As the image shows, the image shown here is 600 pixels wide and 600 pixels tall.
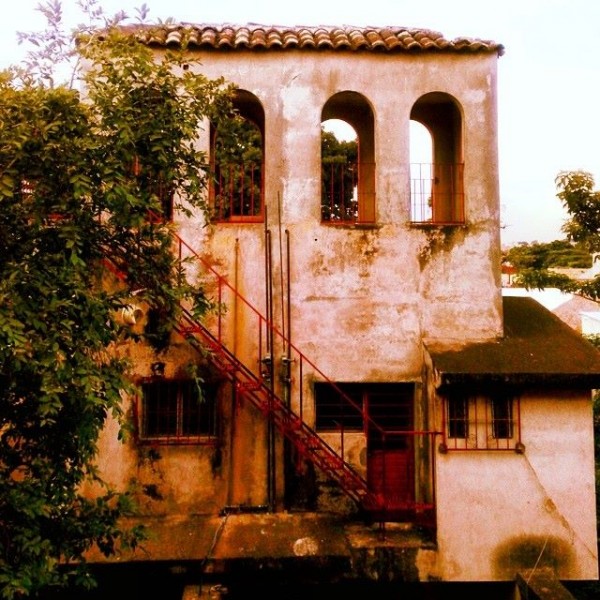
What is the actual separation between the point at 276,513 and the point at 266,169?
5.63 meters

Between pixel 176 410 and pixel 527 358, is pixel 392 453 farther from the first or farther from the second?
pixel 176 410

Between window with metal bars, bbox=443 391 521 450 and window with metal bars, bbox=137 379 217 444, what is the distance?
150 inches

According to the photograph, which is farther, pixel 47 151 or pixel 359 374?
pixel 359 374

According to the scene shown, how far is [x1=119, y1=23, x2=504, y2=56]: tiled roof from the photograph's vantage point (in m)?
10.4

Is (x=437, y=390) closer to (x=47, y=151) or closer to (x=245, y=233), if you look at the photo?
(x=245, y=233)

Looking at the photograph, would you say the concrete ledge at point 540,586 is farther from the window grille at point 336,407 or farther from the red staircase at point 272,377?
the window grille at point 336,407

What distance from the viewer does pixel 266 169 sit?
1054cm

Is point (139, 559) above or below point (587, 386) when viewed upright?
below

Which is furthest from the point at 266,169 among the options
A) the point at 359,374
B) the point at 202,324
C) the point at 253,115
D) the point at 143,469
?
the point at 143,469

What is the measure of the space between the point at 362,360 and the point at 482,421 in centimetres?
210

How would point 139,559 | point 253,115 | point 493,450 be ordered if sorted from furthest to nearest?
point 253,115, point 493,450, point 139,559

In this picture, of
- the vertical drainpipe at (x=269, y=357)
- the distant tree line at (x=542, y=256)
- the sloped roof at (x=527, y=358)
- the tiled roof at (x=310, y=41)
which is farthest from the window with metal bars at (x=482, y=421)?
the distant tree line at (x=542, y=256)

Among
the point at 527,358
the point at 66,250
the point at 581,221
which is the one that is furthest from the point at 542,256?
the point at 66,250

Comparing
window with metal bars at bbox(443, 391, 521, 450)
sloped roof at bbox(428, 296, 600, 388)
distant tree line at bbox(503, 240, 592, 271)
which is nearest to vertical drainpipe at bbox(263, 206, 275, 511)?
sloped roof at bbox(428, 296, 600, 388)
